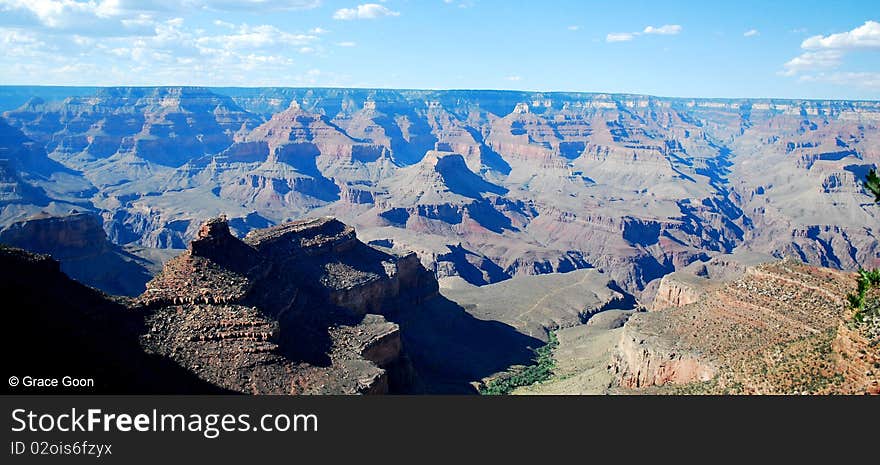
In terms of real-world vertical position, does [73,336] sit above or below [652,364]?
above

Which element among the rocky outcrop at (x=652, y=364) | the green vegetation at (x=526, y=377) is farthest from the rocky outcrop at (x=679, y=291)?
the rocky outcrop at (x=652, y=364)

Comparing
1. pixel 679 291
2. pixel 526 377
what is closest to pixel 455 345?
pixel 526 377

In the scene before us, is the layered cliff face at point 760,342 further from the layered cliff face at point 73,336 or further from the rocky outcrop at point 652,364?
the layered cliff face at point 73,336

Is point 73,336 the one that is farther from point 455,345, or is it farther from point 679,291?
point 679,291

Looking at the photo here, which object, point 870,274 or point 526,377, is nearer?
point 870,274

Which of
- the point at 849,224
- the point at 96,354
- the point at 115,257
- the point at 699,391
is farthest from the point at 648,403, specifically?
the point at 849,224

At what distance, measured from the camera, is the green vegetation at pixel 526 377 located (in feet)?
215

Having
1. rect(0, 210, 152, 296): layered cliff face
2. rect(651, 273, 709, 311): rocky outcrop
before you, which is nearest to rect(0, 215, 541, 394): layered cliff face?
rect(651, 273, 709, 311): rocky outcrop

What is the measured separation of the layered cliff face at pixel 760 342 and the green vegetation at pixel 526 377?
35.3 ft

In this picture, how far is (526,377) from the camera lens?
70.0 m

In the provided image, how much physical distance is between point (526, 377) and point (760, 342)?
88.7 ft

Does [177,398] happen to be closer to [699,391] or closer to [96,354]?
[96,354]

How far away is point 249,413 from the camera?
22.1 m

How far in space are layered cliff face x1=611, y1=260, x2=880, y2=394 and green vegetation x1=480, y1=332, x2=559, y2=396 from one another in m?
10.8
